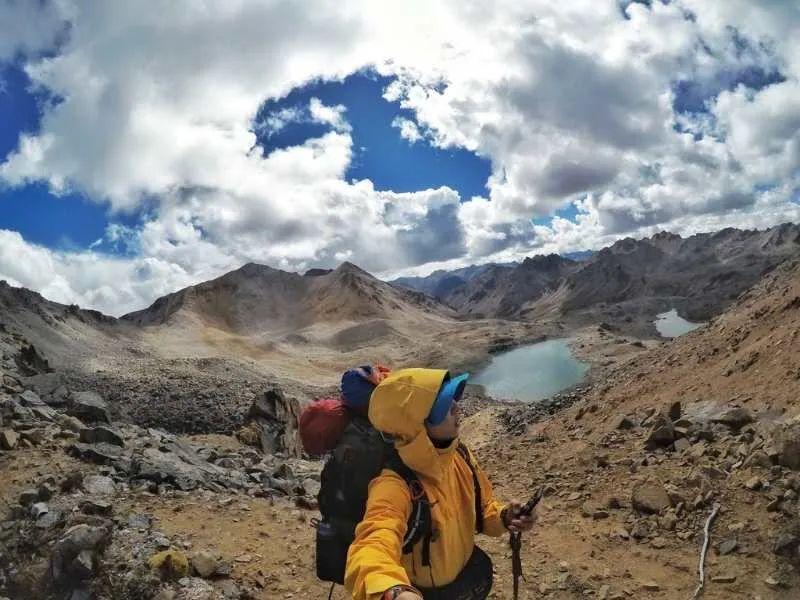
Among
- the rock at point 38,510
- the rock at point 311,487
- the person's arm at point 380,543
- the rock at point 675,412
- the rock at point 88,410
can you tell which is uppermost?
the rock at point 675,412

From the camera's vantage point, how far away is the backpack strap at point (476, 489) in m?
3.98

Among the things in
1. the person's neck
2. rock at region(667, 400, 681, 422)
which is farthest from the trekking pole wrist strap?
rock at region(667, 400, 681, 422)

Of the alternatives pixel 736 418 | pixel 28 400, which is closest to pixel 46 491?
pixel 28 400

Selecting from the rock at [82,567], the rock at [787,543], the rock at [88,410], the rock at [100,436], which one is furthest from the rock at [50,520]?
the rock at [787,543]

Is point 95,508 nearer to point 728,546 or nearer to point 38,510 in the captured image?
point 38,510

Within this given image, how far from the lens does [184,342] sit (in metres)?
96.1

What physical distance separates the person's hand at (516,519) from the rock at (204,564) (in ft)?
16.1

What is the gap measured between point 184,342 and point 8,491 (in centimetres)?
9248

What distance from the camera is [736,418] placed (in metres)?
9.52

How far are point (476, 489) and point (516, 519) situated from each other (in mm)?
343

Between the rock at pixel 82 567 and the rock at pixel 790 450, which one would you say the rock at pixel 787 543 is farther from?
the rock at pixel 82 567

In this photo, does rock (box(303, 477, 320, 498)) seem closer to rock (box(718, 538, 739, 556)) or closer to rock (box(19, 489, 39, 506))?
rock (box(19, 489, 39, 506))

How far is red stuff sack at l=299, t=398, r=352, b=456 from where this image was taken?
360 cm

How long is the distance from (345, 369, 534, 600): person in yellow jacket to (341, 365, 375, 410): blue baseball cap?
30 centimetres
